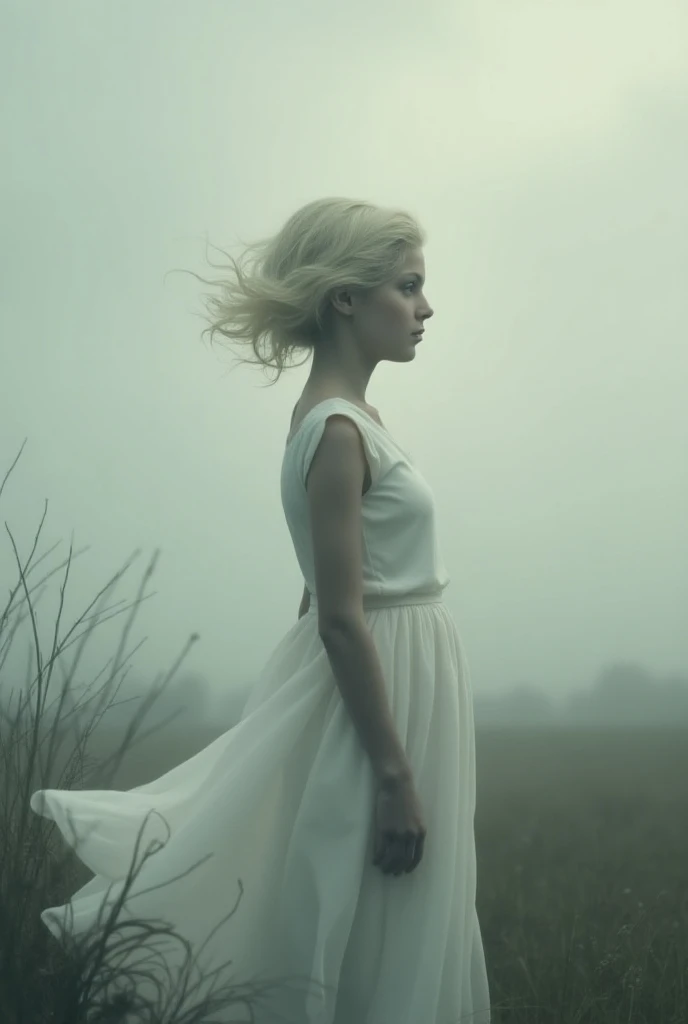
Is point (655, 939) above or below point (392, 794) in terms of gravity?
below

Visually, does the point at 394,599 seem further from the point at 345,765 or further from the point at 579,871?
the point at 579,871

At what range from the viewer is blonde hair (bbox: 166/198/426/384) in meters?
1.72

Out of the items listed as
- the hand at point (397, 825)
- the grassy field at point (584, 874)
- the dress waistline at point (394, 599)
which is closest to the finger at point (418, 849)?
the hand at point (397, 825)

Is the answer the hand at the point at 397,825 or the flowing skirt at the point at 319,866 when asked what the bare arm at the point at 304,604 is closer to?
the flowing skirt at the point at 319,866

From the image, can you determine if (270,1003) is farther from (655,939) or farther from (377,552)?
(655,939)

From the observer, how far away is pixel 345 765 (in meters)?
1.56

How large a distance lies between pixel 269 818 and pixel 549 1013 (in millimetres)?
804

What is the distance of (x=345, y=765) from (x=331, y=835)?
0.10m

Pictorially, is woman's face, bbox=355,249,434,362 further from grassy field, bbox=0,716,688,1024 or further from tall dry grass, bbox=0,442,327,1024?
grassy field, bbox=0,716,688,1024

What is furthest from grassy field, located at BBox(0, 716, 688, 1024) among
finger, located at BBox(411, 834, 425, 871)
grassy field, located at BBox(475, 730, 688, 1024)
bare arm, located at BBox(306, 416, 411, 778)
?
bare arm, located at BBox(306, 416, 411, 778)

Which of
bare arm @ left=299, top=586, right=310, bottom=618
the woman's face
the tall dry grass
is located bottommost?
the tall dry grass

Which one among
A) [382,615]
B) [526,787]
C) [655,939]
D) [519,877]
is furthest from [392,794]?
[526,787]

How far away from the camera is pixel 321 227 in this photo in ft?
5.76

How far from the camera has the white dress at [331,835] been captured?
1537 mm
